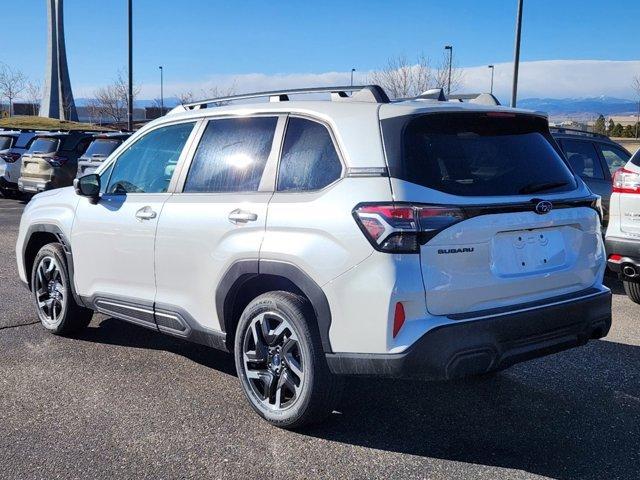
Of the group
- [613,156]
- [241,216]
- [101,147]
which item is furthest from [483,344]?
[101,147]

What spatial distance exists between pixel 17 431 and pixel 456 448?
238cm

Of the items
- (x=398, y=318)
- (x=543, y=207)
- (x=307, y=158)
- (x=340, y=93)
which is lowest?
(x=398, y=318)

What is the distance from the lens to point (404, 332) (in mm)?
3361

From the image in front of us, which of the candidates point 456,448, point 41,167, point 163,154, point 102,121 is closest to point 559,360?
point 456,448

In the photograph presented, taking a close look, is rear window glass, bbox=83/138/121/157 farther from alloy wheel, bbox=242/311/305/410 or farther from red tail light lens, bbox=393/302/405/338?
red tail light lens, bbox=393/302/405/338

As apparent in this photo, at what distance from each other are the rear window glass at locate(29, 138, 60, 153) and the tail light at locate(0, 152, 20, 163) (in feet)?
2.80

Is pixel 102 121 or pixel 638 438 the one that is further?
pixel 102 121

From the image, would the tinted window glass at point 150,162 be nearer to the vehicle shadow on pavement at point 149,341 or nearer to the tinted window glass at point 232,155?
the tinted window glass at point 232,155

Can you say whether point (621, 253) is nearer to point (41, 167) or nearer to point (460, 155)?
point (460, 155)

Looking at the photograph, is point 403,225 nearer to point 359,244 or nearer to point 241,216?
point 359,244

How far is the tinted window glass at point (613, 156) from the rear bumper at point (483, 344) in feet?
19.0

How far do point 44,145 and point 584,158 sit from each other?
12.3m

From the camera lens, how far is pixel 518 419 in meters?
4.15

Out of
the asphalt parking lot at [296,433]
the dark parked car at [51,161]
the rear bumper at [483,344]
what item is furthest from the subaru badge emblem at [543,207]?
the dark parked car at [51,161]
